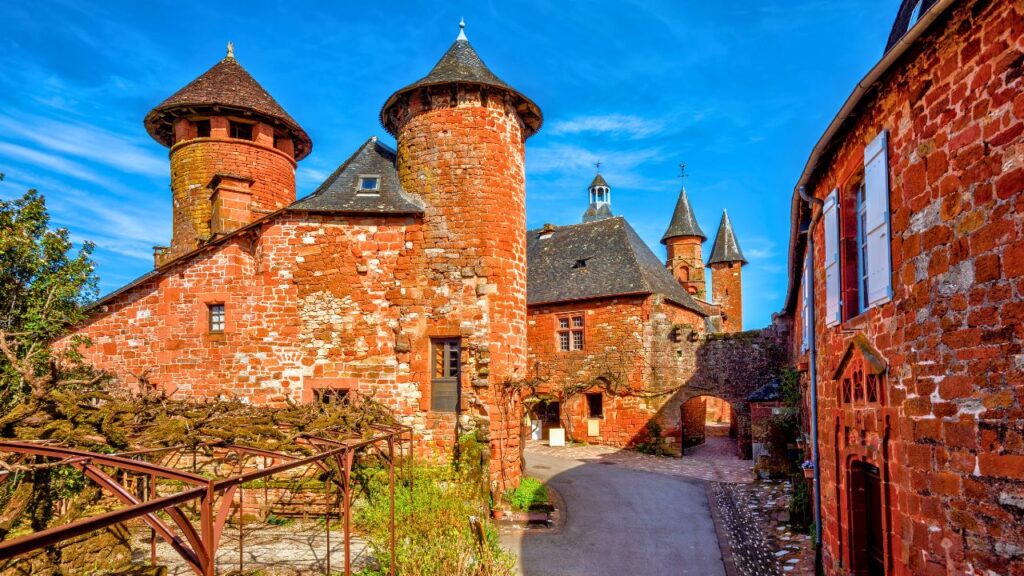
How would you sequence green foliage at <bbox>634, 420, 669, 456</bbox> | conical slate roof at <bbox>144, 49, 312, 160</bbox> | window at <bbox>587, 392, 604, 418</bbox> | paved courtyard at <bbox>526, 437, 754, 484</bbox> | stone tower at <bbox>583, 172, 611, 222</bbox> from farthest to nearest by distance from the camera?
stone tower at <bbox>583, 172, 611, 222</bbox>, window at <bbox>587, 392, 604, 418</bbox>, green foliage at <bbox>634, 420, 669, 456</bbox>, conical slate roof at <bbox>144, 49, 312, 160</bbox>, paved courtyard at <bbox>526, 437, 754, 484</bbox>

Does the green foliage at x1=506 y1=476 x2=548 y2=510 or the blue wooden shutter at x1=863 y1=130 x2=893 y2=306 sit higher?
the blue wooden shutter at x1=863 y1=130 x2=893 y2=306

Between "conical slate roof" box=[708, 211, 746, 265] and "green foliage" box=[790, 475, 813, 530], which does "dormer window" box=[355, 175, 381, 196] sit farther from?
"conical slate roof" box=[708, 211, 746, 265]

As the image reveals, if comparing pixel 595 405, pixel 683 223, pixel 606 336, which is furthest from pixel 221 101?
pixel 683 223

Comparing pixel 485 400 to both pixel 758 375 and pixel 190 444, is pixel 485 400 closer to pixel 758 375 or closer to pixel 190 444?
pixel 190 444

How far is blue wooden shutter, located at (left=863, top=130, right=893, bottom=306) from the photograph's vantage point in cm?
532

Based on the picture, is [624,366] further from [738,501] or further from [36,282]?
[36,282]

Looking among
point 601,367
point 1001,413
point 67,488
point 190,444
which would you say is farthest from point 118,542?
point 601,367

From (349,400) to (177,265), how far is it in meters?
4.93

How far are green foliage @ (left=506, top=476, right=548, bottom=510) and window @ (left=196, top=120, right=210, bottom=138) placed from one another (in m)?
13.6

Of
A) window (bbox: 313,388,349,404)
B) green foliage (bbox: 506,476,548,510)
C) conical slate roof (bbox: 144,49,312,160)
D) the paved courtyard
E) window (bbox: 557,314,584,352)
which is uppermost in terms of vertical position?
conical slate roof (bbox: 144,49,312,160)

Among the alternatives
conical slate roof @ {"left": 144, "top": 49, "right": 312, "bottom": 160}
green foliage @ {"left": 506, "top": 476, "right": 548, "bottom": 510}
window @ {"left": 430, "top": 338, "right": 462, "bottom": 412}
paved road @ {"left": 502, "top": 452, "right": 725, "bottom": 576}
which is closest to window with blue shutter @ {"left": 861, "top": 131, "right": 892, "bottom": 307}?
paved road @ {"left": 502, "top": 452, "right": 725, "bottom": 576}

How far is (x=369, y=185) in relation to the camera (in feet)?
47.0

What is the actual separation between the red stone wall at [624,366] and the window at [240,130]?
12.0 metres

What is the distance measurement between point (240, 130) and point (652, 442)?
16.4 m
